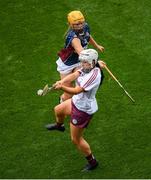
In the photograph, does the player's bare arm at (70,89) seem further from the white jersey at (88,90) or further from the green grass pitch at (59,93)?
the green grass pitch at (59,93)

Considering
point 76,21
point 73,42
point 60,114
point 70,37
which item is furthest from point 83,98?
point 76,21

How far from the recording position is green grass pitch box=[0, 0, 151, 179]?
9.47 meters

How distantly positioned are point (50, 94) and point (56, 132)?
4.63 ft

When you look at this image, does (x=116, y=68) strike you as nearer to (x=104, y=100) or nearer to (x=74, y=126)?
(x=104, y=100)

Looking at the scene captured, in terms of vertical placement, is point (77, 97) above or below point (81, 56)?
below

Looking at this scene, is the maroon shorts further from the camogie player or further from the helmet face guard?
the helmet face guard

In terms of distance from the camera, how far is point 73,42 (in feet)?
32.1

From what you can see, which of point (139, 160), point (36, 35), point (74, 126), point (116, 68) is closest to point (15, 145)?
point (74, 126)

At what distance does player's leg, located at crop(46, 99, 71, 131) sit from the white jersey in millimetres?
531

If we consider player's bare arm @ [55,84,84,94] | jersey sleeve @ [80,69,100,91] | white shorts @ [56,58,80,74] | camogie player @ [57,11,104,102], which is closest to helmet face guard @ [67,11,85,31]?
camogie player @ [57,11,104,102]

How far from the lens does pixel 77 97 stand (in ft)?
29.0

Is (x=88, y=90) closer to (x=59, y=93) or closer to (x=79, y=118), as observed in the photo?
(x=79, y=118)

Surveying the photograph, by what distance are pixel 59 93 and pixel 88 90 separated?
303cm

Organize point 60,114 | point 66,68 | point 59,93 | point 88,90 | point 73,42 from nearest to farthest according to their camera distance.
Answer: point 88,90
point 60,114
point 73,42
point 66,68
point 59,93
